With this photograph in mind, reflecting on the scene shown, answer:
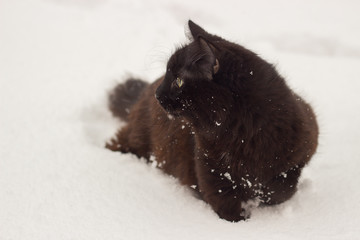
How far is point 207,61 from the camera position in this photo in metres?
1.94

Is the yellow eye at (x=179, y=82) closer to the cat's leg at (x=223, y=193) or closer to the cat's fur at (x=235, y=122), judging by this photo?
the cat's fur at (x=235, y=122)

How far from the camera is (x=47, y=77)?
4.24 meters

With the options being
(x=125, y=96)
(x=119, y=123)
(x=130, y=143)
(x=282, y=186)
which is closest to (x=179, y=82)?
(x=282, y=186)

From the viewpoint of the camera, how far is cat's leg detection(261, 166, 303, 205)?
2.32m

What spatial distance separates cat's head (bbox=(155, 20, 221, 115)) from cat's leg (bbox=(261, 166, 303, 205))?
2.39 feet

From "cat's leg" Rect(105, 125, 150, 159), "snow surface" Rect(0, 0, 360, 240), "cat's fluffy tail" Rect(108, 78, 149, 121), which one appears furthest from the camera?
"cat's fluffy tail" Rect(108, 78, 149, 121)

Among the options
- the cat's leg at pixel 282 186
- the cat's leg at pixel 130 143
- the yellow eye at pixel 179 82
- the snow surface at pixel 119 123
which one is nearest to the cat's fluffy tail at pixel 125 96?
the snow surface at pixel 119 123

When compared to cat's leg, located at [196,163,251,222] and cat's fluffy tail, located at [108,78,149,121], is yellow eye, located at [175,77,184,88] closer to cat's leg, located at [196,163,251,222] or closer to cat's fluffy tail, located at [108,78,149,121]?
cat's leg, located at [196,163,251,222]

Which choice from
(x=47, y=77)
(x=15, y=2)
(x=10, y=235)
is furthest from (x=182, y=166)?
(x=15, y=2)

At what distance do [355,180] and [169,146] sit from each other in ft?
4.42

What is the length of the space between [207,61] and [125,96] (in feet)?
6.01

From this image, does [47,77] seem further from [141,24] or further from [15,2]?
[15,2]

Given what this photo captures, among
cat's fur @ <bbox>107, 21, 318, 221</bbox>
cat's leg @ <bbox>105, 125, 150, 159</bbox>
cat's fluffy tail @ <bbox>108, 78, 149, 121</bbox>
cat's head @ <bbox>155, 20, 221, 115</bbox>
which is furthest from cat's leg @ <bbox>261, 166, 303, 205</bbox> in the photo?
cat's fluffy tail @ <bbox>108, 78, 149, 121</bbox>

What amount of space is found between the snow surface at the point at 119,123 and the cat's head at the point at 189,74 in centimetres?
36
